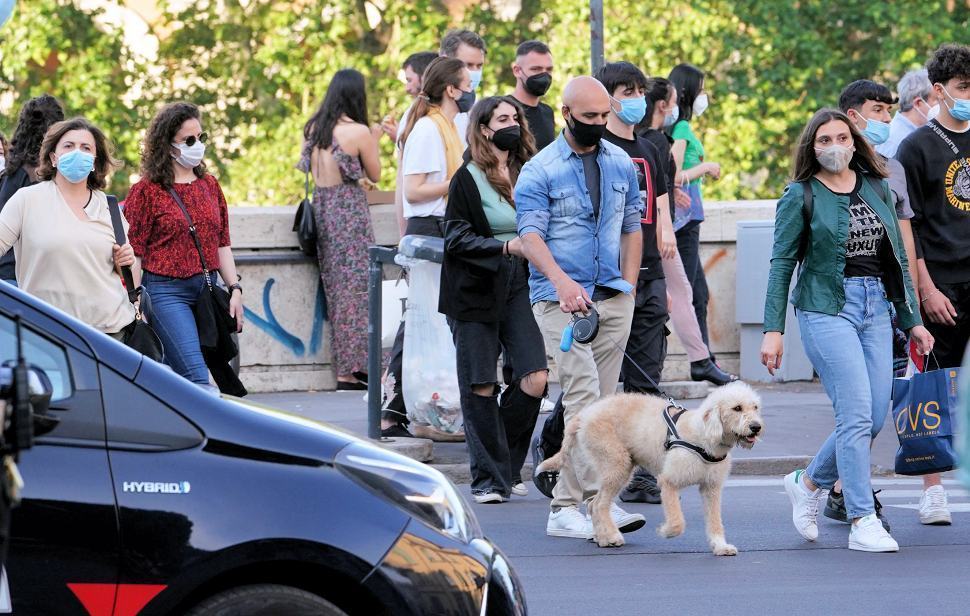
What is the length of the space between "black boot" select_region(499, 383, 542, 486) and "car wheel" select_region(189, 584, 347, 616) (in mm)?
4066

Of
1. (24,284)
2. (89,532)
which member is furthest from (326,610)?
(24,284)

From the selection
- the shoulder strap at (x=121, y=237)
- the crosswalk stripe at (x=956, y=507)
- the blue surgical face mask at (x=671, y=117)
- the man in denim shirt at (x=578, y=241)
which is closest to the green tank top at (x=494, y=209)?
the man in denim shirt at (x=578, y=241)

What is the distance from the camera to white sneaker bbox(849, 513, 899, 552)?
24.7ft

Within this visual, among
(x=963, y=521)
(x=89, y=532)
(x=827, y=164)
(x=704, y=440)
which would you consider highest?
(x=827, y=164)

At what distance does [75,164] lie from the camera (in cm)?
801

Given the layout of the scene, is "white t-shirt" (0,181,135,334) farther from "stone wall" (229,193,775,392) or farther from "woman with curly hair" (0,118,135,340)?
"stone wall" (229,193,775,392)

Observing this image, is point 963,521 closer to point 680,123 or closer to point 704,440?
point 704,440

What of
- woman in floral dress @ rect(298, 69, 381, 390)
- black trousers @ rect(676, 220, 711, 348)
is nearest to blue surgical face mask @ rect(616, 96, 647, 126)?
woman in floral dress @ rect(298, 69, 381, 390)

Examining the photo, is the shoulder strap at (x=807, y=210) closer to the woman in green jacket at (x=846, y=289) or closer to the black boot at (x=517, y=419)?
the woman in green jacket at (x=846, y=289)

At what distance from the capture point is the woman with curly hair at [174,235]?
861cm

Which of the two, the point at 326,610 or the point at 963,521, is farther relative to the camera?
the point at 963,521

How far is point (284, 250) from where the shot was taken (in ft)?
42.0

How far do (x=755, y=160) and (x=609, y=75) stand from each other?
51.9 feet

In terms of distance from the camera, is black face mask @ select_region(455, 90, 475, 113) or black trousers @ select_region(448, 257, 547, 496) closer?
black trousers @ select_region(448, 257, 547, 496)
